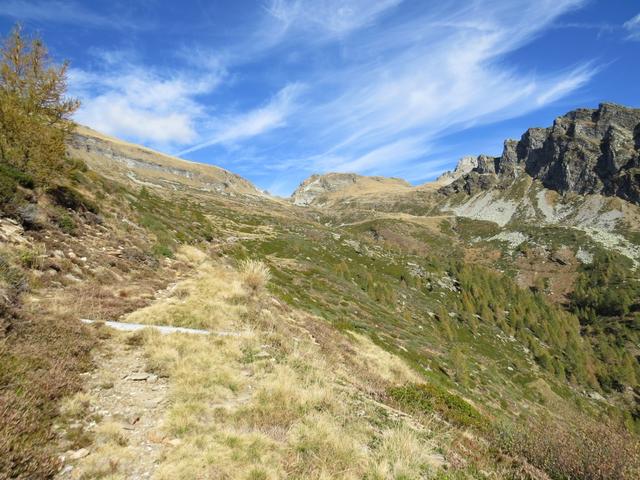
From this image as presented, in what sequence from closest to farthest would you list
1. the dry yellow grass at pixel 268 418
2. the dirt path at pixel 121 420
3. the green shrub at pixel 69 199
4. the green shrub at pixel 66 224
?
the dirt path at pixel 121 420 → the dry yellow grass at pixel 268 418 → the green shrub at pixel 66 224 → the green shrub at pixel 69 199

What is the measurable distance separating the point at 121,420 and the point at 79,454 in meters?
1.09

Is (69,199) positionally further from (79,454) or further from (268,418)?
(268,418)

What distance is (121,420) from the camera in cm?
662

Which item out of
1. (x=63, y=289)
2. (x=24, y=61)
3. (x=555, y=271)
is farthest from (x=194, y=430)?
(x=555, y=271)

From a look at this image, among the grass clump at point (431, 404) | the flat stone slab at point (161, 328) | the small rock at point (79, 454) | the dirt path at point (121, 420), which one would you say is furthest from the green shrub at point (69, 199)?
the grass clump at point (431, 404)

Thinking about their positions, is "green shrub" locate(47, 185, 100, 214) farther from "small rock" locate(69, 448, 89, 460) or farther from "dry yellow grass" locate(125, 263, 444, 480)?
"small rock" locate(69, 448, 89, 460)

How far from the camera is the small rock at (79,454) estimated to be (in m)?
5.45

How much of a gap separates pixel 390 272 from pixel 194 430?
390ft

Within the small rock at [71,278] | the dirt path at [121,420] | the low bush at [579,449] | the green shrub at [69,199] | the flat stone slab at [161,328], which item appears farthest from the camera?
the green shrub at [69,199]

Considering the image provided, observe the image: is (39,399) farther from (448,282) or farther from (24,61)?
(448,282)

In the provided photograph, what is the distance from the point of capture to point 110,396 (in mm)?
7375

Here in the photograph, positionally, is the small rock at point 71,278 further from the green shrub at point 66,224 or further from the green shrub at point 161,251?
the green shrub at point 161,251

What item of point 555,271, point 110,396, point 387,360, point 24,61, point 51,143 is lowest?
point 387,360

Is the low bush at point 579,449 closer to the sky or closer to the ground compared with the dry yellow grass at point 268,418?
closer to the sky
